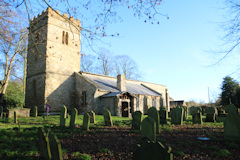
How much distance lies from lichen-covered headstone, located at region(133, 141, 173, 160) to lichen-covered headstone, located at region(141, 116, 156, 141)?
102 inches

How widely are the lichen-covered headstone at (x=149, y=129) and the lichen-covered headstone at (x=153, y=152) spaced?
260 cm

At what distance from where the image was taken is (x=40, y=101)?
21.2 metres

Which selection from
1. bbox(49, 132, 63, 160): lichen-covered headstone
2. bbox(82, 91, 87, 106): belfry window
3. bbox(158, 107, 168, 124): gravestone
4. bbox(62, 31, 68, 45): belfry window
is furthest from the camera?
bbox(62, 31, 68, 45): belfry window

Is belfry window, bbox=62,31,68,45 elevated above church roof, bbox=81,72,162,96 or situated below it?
above

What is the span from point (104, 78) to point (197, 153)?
920 inches

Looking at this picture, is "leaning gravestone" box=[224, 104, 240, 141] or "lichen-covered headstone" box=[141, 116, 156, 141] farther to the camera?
"leaning gravestone" box=[224, 104, 240, 141]

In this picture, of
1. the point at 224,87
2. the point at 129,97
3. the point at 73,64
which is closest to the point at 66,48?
the point at 73,64

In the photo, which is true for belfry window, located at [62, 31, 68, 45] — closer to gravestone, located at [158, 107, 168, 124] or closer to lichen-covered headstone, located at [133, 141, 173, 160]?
gravestone, located at [158, 107, 168, 124]

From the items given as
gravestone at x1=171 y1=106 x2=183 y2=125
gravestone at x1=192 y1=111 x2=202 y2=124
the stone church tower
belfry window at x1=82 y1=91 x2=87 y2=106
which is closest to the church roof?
belfry window at x1=82 y1=91 x2=87 y2=106

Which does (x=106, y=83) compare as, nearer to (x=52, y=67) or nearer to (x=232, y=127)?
(x=52, y=67)

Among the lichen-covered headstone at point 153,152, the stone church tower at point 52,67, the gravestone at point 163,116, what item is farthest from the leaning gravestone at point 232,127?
the stone church tower at point 52,67

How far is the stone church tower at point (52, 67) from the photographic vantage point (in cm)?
2123

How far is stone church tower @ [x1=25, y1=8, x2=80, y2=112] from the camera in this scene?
2123 cm

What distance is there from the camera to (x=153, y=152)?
2.80 m
